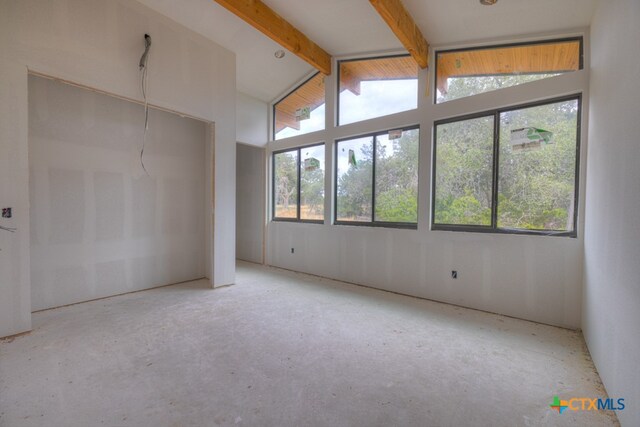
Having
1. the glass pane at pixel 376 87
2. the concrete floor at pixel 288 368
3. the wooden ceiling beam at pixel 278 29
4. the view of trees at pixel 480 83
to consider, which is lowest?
the concrete floor at pixel 288 368

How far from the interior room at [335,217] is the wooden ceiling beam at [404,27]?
3cm

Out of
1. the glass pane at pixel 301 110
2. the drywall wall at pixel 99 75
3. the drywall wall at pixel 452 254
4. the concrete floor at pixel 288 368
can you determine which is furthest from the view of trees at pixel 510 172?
the drywall wall at pixel 99 75

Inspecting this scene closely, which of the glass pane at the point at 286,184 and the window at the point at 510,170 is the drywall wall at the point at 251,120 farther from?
the window at the point at 510,170

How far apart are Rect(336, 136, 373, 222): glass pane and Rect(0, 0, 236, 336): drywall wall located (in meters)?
1.86

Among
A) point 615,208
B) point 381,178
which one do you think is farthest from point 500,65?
point 615,208

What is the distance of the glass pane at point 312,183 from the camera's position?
5312 mm

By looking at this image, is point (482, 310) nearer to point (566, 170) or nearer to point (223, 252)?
point (566, 170)

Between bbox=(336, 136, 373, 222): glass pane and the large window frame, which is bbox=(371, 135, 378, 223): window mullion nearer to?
bbox=(336, 136, 373, 222): glass pane

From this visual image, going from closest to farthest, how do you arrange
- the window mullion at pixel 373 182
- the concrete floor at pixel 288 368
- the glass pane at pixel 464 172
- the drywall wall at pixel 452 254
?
the concrete floor at pixel 288 368 → the drywall wall at pixel 452 254 → the glass pane at pixel 464 172 → the window mullion at pixel 373 182

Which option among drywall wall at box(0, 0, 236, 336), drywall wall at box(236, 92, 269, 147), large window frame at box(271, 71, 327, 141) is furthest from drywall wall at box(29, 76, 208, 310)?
large window frame at box(271, 71, 327, 141)

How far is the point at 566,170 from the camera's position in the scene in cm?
307

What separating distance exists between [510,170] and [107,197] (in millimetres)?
5232

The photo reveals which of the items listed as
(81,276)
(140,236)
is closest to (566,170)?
(140,236)

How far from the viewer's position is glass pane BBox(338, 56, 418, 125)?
4.20m
